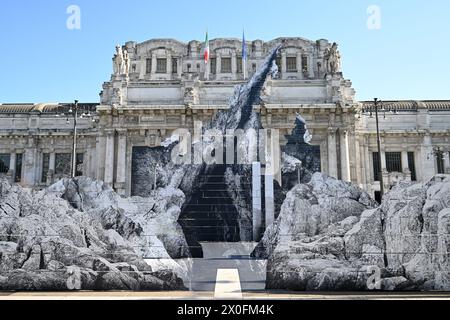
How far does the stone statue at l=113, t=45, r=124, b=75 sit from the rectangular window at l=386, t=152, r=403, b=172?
23.5 meters

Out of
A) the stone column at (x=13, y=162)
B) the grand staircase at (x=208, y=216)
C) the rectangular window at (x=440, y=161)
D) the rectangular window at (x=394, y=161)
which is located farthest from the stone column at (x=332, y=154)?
the stone column at (x=13, y=162)

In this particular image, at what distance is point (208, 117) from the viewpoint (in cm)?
3697

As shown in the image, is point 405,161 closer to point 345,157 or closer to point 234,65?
point 345,157

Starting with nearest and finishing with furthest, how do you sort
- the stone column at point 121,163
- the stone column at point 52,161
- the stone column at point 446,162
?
the stone column at point 121,163 → the stone column at point 446,162 → the stone column at point 52,161

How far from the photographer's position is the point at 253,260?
2700 centimetres

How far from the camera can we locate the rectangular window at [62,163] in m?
40.3

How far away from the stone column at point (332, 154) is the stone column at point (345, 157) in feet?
1.80

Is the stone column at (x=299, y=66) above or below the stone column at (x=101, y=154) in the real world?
above

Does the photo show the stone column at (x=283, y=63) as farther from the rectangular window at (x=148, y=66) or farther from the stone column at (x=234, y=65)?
the rectangular window at (x=148, y=66)
